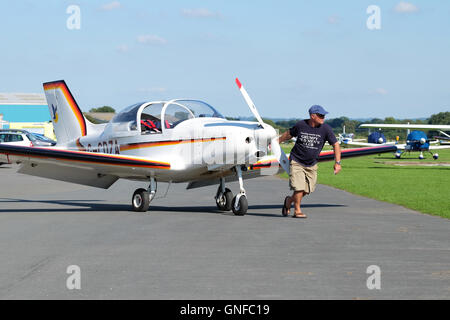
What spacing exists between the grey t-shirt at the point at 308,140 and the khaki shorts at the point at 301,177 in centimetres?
9

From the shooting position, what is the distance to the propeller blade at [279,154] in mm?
12789

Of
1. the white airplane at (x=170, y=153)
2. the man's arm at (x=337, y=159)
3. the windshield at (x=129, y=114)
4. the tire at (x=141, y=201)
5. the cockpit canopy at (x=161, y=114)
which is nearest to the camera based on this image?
the man's arm at (x=337, y=159)

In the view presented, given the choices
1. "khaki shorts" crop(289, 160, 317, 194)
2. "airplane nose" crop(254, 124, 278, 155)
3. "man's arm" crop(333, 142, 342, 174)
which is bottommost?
"khaki shorts" crop(289, 160, 317, 194)

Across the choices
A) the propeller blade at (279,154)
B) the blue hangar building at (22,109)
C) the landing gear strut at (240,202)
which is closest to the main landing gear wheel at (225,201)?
the landing gear strut at (240,202)

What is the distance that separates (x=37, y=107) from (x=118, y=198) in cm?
10782

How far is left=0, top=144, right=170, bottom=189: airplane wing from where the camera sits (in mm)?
13711

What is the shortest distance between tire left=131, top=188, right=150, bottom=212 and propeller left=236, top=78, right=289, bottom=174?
2857 millimetres

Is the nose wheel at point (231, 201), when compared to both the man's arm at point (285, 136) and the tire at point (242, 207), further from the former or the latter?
the man's arm at point (285, 136)

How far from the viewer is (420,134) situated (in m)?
59.6

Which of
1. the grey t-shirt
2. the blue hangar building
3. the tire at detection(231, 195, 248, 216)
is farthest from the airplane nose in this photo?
the blue hangar building

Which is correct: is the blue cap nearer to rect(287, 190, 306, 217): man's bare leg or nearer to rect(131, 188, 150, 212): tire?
rect(287, 190, 306, 217): man's bare leg

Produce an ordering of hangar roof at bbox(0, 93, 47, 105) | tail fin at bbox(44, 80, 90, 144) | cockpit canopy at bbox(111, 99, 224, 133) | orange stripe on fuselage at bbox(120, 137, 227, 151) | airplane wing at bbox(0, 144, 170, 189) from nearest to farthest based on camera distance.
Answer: orange stripe on fuselage at bbox(120, 137, 227, 151) → airplane wing at bbox(0, 144, 170, 189) → cockpit canopy at bbox(111, 99, 224, 133) → tail fin at bbox(44, 80, 90, 144) → hangar roof at bbox(0, 93, 47, 105)

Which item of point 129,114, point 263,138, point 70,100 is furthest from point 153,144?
point 70,100
